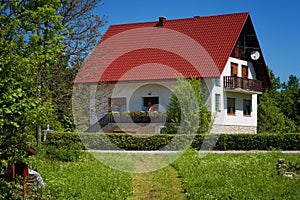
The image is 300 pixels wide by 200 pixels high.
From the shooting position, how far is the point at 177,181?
16453 mm

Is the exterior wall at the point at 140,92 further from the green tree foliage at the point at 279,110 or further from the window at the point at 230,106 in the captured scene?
the green tree foliage at the point at 279,110

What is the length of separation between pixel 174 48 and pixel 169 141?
12124 millimetres

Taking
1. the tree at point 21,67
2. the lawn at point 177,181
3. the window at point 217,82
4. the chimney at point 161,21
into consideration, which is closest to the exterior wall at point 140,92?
the window at point 217,82

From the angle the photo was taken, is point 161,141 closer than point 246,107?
Yes

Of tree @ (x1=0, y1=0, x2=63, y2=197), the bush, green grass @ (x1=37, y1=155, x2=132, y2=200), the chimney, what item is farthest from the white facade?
tree @ (x1=0, y1=0, x2=63, y2=197)

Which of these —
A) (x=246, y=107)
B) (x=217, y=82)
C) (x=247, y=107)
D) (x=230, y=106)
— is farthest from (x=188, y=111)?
(x=247, y=107)

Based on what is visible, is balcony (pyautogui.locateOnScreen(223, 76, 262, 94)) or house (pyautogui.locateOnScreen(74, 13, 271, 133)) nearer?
house (pyautogui.locateOnScreen(74, 13, 271, 133))

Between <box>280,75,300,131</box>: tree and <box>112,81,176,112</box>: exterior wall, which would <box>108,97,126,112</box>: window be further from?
<box>280,75,300,131</box>: tree

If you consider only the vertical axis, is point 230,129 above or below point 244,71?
below

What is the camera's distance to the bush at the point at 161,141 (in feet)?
88.8

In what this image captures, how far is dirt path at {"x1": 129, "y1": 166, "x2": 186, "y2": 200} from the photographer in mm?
14250

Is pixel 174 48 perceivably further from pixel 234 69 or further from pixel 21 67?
pixel 21 67

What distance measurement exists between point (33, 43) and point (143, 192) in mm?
6706

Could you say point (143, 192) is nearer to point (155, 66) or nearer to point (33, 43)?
point (33, 43)
